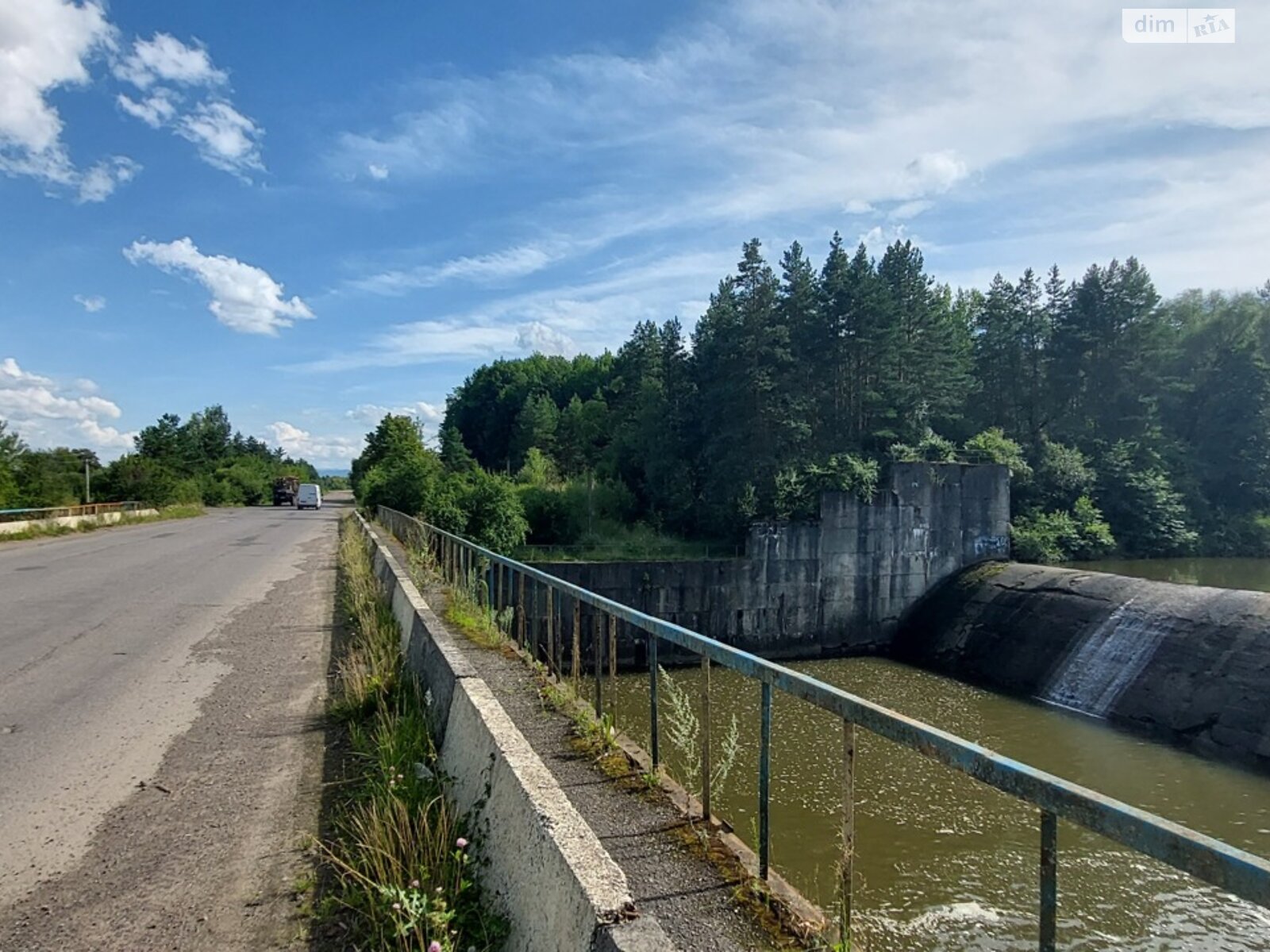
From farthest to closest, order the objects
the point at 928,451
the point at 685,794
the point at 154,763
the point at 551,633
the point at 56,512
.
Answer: the point at 928,451 → the point at 56,512 → the point at 551,633 → the point at 154,763 → the point at 685,794

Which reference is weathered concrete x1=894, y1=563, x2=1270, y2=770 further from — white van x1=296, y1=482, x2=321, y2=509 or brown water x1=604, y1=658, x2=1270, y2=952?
white van x1=296, y1=482, x2=321, y2=509

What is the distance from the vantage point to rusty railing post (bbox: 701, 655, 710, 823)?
10.8ft

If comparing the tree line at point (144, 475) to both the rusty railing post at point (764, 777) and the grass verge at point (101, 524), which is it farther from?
the rusty railing post at point (764, 777)

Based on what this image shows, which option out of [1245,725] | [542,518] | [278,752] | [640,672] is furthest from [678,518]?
[278,752]

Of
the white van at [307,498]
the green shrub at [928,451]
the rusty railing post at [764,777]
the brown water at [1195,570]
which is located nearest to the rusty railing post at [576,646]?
the rusty railing post at [764,777]

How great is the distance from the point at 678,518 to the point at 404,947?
99.1 feet

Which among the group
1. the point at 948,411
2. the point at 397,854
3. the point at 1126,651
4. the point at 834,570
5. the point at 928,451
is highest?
the point at 948,411

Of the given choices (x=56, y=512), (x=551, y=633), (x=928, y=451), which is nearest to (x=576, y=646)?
(x=551, y=633)

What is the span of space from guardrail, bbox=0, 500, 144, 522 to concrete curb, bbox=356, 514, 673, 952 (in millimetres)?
26320

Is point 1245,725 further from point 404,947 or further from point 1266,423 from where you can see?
point 1266,423

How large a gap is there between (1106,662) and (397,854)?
1681 centimetres

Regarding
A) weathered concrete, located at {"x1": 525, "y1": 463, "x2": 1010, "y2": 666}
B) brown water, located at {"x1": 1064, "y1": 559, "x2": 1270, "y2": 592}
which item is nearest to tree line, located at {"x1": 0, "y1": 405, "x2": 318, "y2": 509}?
weathered concrete, located at {"x1": 525, "y1": 463, "x2": 1010, "y2": 666}

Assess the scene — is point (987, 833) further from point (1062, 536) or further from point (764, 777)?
point (1062, 536)

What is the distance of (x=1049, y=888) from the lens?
71.5 inches
